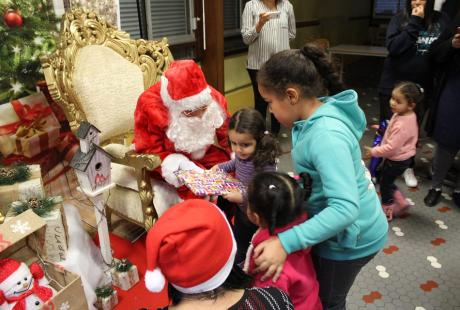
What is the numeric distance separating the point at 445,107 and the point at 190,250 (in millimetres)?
2299

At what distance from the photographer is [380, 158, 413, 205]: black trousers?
7.97 ft

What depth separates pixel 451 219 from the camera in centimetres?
258

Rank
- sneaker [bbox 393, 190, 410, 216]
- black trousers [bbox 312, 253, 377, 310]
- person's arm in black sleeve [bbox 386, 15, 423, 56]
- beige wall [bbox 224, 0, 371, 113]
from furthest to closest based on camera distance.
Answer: beige wall [bbox 224, 0, 371, 113]
person's arm in black sleeve [bbox 386, 15, 423, 56]
sneaker [bbox 393, 190, 410, 216]
black trousers [bbox 312, 253, 377, 310]

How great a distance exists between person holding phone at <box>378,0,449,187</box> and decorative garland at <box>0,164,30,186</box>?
8.18 ft

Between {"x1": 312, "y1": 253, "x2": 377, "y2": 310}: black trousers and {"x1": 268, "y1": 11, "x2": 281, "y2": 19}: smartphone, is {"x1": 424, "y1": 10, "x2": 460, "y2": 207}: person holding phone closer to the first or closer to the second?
{"x1": 268, "y1": 11, "x2": 281, "y2": 19}: smartphone

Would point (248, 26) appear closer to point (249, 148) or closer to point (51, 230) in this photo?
point (249, 148)

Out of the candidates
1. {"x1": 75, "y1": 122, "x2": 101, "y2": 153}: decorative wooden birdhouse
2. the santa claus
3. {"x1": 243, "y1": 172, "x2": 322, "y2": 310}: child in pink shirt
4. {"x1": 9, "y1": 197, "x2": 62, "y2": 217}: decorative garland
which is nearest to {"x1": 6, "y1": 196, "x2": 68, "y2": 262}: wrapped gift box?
{"x1": 9, "y1": 197, "x2": 62, "y2": 217}: decorative garland

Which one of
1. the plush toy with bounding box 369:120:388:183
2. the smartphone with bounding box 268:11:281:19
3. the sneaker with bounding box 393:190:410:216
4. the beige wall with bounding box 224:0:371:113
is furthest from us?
the beige wall with bounding box 224:0:371:113

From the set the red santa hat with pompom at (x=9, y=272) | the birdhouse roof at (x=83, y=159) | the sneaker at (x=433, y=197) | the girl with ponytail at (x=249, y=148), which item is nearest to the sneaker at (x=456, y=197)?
the sneaker at (x=433, y=197)

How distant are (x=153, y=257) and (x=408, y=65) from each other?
2.55m

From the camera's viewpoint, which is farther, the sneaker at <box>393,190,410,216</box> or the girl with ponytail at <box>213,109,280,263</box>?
the sneaker at <box>393,190,410,216</box>

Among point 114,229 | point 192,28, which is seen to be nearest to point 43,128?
point 114,229

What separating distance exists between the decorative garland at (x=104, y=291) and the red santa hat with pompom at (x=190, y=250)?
39.9 inches

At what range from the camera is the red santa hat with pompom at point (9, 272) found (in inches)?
56.3
